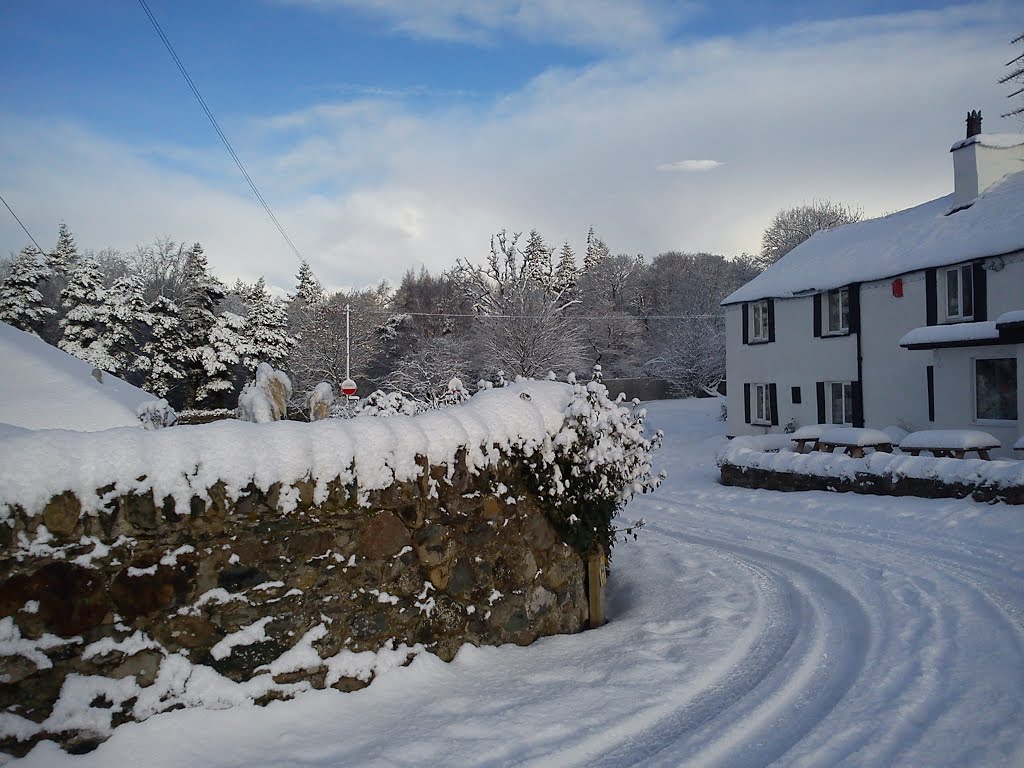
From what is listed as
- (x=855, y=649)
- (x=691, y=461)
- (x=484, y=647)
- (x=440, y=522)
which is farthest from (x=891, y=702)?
(x=691, y=461)

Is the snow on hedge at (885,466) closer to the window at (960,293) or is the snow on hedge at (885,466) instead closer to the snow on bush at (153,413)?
the window at (960,293)

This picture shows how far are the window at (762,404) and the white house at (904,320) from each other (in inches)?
1.5


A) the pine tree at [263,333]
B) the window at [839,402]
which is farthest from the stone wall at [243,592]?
the pine tree at [263,333]

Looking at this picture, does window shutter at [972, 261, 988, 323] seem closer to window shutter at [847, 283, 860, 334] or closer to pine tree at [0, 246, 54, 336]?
window shutter at [847, 283, 860, 334]

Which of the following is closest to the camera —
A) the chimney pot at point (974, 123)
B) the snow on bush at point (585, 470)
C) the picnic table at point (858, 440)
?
the snow on bush at point (585, 470)

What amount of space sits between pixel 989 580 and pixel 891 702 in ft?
12.2

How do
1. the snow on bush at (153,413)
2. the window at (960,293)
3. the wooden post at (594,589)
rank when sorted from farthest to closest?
the window at (960,293)
the snow on bush at (153,413)
the wooden post at (594,589)

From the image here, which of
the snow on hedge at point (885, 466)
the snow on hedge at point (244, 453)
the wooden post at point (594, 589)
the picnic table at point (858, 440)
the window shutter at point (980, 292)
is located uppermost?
the window shutter at point (980, 292)

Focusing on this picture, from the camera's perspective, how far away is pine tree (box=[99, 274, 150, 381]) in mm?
34719

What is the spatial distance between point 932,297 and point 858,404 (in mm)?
3539

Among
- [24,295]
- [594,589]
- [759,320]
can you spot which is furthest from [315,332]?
[594,589]

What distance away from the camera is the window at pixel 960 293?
57.0ft

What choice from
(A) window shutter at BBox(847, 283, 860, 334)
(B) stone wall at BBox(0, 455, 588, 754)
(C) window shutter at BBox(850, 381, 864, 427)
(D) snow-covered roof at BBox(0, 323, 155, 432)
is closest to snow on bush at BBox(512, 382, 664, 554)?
(B) stone wall at BBox(0, 455, 588, 754)

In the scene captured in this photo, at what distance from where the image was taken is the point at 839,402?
21281 millimetres
